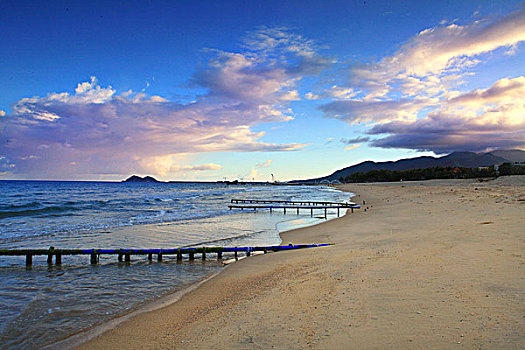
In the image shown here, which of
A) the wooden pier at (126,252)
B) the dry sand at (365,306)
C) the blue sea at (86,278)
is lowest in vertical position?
the blue sea at (86,278)

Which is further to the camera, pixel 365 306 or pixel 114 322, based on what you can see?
pixel 114 322

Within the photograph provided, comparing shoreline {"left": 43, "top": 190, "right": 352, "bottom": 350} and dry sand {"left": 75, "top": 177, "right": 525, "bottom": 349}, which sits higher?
dry sand {"left": 75, "top": 177, "right": 525, "bottom": 349}

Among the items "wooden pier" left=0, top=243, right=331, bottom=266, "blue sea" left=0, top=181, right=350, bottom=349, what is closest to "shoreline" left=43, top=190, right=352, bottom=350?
"blue sea" left=0, top=181, right=350, bottom=349

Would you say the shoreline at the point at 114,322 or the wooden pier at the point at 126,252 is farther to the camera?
the wooden pier at the point at 126,252

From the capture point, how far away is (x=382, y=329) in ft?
12.1

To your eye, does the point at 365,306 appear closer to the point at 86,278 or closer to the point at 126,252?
the point at 86,278

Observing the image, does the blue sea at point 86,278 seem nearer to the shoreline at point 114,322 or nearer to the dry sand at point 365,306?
the shoreline at point 114,322

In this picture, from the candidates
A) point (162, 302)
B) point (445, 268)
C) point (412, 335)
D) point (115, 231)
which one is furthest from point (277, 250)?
point (115, 231)

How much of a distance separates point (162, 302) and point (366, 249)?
555cm

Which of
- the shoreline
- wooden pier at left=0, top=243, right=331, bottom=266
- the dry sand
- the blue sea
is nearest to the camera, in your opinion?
the dry sand

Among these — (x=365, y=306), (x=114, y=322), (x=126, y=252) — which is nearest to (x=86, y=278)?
(x=126, y=252)

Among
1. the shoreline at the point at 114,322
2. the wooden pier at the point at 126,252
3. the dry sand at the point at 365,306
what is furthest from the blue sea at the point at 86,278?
the dry sand at the point at 365,306

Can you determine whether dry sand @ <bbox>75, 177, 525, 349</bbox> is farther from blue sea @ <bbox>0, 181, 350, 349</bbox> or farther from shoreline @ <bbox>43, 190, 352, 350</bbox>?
blue sea @ <bbox>0, 181, 350, 349</bbox>

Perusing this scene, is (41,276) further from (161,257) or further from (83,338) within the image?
(83,338)
